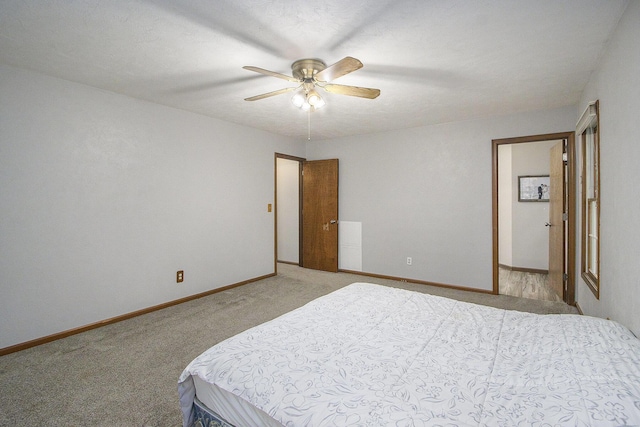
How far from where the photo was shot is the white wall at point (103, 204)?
2566mm

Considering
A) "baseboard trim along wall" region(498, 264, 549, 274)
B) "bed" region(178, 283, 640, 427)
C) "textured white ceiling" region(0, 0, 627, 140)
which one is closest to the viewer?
"bed" region(178, 283, 640, 427)

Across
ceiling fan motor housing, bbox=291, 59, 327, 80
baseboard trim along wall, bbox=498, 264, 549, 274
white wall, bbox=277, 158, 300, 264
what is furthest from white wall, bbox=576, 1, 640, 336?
white wall, bbox=277, 158, 300, 264

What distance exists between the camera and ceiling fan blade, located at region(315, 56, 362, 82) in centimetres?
189

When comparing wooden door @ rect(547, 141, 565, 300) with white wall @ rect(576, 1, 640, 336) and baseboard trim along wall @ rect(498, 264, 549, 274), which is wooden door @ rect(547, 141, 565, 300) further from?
white wall @ rect(576, 1, 640, 336)

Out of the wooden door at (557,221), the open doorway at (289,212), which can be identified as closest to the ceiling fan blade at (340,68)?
the wooden door at (557,221)

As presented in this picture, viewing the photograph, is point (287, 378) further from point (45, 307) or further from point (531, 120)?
point (531, 120)

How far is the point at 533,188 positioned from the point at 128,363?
628 centimetres

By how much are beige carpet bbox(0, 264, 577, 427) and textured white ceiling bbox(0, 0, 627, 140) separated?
2.36 m

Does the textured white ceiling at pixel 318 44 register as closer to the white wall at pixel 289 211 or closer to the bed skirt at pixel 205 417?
the bed skirt at pixel 205 417

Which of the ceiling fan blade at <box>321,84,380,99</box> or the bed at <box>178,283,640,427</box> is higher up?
the ceiling fan blade at <box>321,84,380,99</box>

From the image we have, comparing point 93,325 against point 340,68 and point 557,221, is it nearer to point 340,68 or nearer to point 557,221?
point 340,68

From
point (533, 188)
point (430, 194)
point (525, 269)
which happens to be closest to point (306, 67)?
point (430, 194)

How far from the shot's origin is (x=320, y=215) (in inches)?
216

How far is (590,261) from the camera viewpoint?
296cm
